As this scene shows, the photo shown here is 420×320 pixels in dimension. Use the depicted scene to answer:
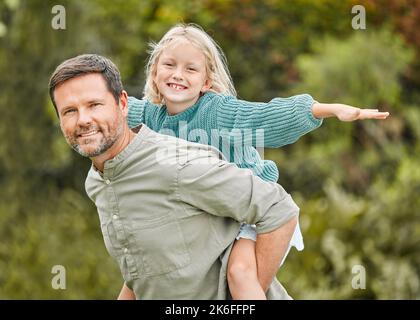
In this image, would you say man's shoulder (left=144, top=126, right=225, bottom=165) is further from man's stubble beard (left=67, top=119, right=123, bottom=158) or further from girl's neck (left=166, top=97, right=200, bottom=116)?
girl's neck (left=166, top=97, right=200, bottom=116)

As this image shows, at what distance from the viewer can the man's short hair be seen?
12.2 ft

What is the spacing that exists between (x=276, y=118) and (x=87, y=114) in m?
0.71

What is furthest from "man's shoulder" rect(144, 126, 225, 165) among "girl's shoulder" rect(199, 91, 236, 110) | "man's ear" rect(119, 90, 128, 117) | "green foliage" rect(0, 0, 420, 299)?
"green foliage" rect(0, 0, 420, 299)

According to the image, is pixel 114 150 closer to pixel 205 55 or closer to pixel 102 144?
pixel 102 144

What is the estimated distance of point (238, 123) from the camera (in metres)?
4.06

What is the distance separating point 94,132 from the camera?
3727 millimetres

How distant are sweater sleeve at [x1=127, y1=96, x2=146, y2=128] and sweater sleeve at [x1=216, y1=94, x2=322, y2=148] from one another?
1.24 ft

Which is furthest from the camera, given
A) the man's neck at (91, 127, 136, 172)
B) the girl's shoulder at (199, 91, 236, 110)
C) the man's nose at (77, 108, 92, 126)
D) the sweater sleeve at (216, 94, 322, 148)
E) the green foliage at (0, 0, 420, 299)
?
the green foliage at (0, 0, 420, 299)

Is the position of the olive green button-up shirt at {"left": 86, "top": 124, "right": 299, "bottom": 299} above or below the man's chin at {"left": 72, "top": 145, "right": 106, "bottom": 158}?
below

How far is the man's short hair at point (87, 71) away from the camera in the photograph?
12.2 ft

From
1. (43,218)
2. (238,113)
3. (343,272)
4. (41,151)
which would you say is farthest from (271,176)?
(41,151)

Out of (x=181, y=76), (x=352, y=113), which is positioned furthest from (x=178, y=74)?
(x=352, y=113)

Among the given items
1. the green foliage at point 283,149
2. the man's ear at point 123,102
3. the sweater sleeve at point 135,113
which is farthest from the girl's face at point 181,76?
the green foliage at point 283,149
